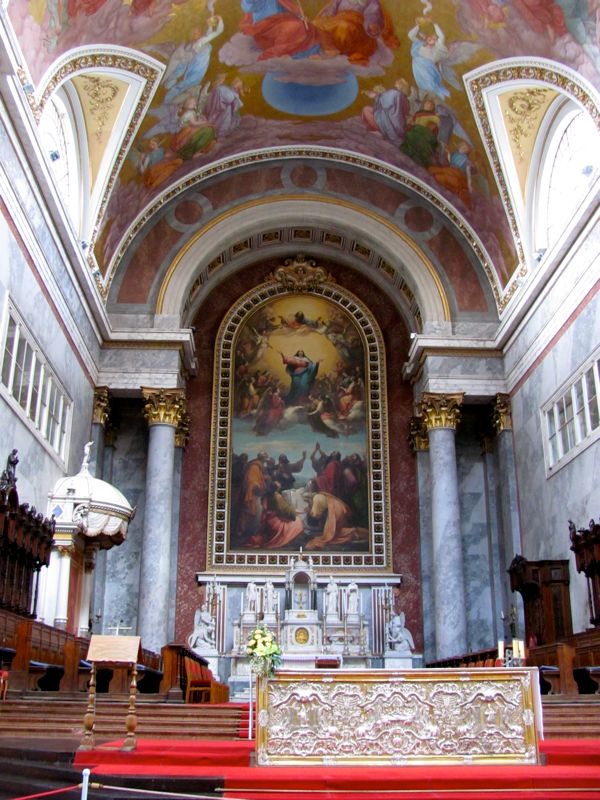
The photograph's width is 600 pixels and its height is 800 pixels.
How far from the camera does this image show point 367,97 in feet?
64.7

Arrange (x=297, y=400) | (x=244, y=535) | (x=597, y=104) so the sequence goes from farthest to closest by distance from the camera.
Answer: (x=297, y=400) < (x=244, y=535) < (x=597, y=104)

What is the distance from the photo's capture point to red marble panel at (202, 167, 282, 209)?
21922 millimetres

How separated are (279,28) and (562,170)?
6.31 m

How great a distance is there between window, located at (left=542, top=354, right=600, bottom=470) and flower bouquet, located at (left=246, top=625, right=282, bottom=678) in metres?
8.34

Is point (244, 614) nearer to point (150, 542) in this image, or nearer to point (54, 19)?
point (150, 542)

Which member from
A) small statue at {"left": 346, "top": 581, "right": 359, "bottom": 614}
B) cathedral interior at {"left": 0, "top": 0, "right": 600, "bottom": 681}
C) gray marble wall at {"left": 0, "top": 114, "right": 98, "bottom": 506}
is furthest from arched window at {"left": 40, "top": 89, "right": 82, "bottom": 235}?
small statue at {"left": 346, "top": 581, "right": 359, "bottom": 614}

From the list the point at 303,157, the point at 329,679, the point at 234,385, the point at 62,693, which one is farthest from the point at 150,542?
the point at 329,679

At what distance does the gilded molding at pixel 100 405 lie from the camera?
2020 centimetres

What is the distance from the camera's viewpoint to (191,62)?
1811 centimetres

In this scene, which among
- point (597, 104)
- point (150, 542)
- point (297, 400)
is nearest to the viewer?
point (597, 104)

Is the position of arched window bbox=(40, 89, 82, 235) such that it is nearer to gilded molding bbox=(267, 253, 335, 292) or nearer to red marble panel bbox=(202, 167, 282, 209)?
red marble panel bbox=(202, 167, 282, 209)

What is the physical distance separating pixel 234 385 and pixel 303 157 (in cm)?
581

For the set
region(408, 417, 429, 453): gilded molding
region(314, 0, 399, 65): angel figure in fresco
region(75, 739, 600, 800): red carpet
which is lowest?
region(75, 739, 600, 800): red carpet

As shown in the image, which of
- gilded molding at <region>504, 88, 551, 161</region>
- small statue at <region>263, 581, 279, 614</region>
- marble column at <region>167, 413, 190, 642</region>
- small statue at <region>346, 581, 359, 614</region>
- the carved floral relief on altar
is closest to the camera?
gilded molding at <region>504, 88, 551, 161</region>
